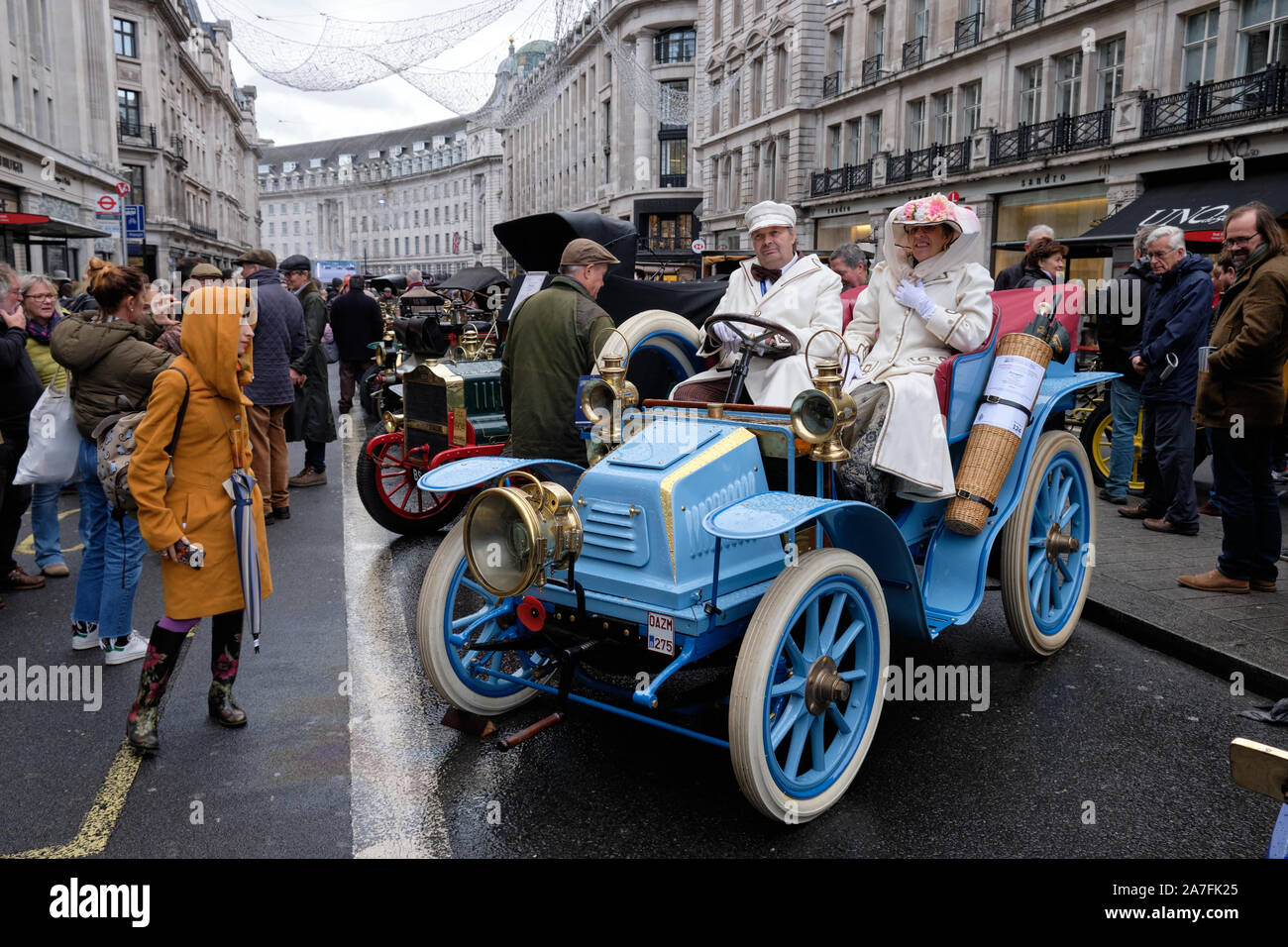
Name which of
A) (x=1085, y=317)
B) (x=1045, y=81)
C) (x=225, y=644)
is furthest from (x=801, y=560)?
(x=1045, y=81)

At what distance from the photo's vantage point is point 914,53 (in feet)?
102

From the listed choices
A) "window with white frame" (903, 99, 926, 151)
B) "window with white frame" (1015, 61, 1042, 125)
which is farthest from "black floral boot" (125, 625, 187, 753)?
"window with white frame" (903, 99, 926, 151)

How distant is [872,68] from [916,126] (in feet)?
11.1

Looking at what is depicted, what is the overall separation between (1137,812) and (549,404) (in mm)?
3164

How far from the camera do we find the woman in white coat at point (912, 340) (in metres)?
4.19

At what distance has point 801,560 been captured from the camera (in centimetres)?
334

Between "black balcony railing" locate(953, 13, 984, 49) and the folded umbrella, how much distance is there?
29.1m

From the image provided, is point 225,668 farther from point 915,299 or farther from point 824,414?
point 915,299

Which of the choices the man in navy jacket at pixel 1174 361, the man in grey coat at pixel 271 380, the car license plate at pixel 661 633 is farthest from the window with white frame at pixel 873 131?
the car license plate at pixel 661 633

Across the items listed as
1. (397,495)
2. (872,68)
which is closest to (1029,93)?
(872,68)

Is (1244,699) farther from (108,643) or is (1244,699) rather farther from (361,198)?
(361,198)

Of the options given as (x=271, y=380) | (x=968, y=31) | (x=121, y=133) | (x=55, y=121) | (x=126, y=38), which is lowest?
(x=271, y=380)

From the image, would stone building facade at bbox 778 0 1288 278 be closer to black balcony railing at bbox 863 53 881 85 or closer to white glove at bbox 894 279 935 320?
black balcony railing at bbox 863 53 881 85

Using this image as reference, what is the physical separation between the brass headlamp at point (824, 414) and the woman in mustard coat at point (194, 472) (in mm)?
2256
